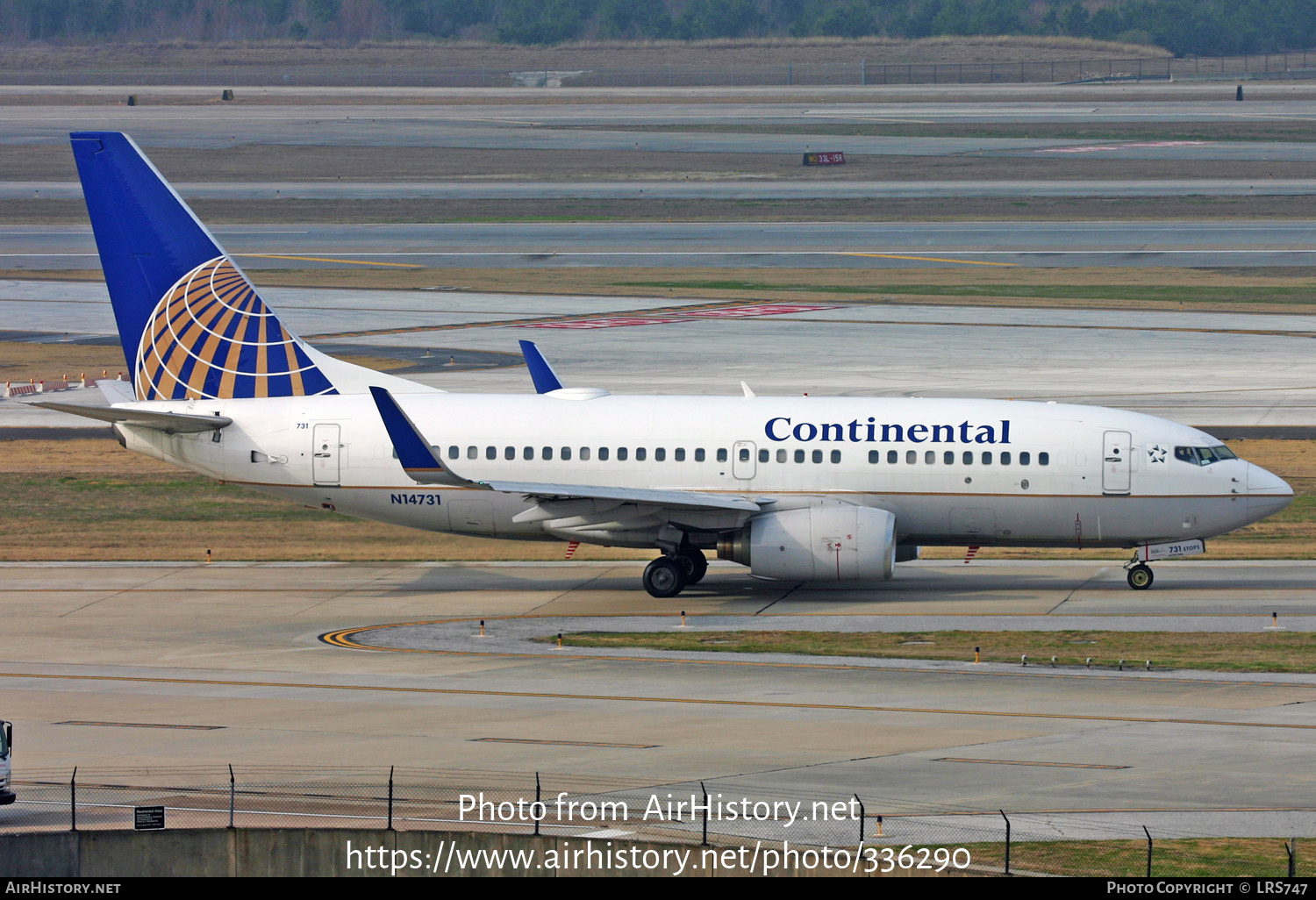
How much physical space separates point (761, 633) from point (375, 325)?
4644cm

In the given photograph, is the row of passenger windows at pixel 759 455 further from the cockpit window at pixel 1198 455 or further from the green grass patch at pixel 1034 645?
the green grass patch at pixel 1034 645

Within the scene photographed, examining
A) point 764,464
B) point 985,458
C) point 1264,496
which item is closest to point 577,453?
point 764,464

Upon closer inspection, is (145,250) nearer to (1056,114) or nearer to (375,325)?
(375,325)

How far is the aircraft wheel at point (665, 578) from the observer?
40.0 metres

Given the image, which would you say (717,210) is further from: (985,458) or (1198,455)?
(1198,455)

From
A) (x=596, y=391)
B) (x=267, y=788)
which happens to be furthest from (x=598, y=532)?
(x=267, y=788)

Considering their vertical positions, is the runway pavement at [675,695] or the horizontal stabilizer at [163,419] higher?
the horizontal stabilizer at [163,419]

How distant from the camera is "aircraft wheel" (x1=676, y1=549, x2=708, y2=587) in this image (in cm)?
4022

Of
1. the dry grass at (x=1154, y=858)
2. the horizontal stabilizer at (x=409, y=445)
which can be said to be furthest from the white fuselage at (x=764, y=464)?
the dry grass at (x=1154, y=858)

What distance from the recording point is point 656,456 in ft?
132

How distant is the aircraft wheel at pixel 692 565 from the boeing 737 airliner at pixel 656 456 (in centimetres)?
7

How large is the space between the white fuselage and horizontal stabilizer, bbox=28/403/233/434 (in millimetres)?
249

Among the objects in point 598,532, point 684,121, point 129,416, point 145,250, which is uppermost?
point 684,121
